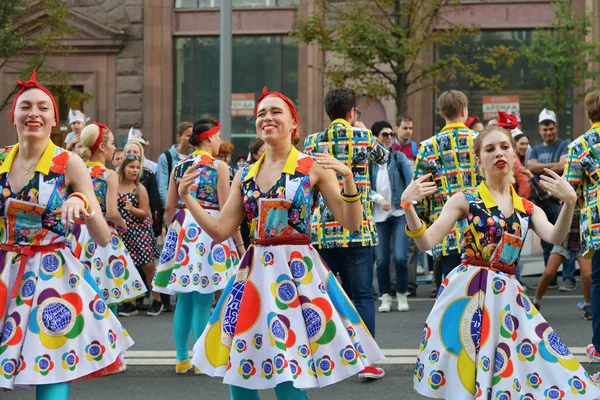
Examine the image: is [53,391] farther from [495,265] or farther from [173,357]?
[173,357]

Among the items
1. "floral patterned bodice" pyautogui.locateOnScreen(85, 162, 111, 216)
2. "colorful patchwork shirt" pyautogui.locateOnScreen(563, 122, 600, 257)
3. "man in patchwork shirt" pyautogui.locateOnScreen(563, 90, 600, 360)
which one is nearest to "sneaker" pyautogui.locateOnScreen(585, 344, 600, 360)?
"man in patchwork shirt" pyautogui.locateOnScreen(563, 90, 600, 360)

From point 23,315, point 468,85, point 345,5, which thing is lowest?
point 23,315

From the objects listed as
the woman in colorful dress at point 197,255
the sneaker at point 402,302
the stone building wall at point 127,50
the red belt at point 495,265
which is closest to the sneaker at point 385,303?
the sneaker at point 402,302

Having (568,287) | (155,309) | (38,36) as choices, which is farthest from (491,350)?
(38,36)

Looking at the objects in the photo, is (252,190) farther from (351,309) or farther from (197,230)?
(197,230)

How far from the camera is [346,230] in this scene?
797cm

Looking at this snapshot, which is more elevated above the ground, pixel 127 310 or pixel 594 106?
pixel 594 106

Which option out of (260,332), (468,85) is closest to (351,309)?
(260,332)

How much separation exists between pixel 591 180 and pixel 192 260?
3129 mm

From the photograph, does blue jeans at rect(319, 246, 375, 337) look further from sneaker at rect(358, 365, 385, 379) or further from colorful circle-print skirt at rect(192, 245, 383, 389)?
colorful circle-print skirt at rect(192, 245, 383, 389)

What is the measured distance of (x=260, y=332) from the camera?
17.7ft

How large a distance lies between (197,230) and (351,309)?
10.4 ft

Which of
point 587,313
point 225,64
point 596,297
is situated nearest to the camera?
point 596,297

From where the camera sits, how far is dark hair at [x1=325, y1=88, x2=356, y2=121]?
26.9ft
